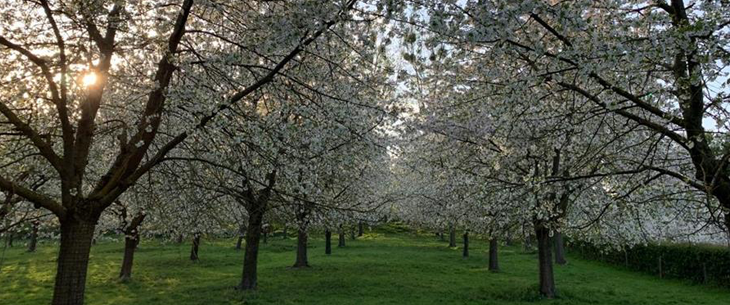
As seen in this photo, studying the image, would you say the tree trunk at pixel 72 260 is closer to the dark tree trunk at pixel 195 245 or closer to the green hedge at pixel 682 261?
the dark tree trunk at pixel 195 245

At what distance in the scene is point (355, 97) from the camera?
934cm

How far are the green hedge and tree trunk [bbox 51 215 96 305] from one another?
1970 centimetres

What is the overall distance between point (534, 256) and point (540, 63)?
30.7m

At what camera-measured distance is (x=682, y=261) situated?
26.7 m

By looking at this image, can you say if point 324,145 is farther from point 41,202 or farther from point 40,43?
point 40,43

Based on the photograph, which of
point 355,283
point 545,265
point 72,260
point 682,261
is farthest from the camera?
point 682,261

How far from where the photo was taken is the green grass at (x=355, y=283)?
702 inches

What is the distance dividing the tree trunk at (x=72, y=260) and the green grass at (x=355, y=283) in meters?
5.00

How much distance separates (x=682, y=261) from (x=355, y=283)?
18548mm

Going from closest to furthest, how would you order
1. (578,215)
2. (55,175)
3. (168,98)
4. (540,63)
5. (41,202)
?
(41,202) → (168,98) → (540,63) → (55,175) → (578,215)

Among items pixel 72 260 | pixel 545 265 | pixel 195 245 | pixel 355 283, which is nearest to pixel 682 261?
pixel 545 265

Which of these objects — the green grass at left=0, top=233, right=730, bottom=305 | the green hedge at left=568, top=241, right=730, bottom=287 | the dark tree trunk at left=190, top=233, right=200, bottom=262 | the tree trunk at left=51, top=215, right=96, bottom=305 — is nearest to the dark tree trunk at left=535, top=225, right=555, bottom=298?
the green grass at left=0, top=233, right=730, bottom=305

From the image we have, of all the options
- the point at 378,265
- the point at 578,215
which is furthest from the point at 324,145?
the point at 378,265

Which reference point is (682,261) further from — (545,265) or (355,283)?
(355,283)
